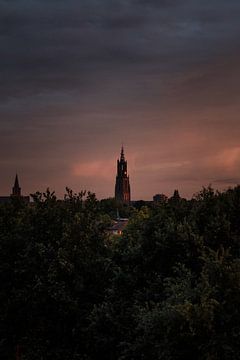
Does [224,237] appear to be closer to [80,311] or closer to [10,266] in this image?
[80,311]

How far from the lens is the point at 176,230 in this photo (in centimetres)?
3028

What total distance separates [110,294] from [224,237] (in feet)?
22.4

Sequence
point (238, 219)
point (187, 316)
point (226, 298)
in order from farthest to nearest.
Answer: point (238, 219) < point (226, 298) < point (187, 316)

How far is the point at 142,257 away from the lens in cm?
3181

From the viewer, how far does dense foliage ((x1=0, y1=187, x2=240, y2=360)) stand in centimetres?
2408

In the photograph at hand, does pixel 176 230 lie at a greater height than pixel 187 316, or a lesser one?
greater

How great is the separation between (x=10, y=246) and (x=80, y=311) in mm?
7598

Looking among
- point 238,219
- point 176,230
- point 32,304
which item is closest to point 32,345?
point 32,304

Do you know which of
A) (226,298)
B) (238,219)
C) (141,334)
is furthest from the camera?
(238,219)

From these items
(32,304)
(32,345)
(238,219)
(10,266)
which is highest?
(238,219)

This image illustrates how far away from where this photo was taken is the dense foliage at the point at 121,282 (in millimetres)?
24078

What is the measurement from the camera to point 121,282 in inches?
1243

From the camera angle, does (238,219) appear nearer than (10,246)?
Yes

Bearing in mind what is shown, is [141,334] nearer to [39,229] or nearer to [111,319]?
[111,319]
